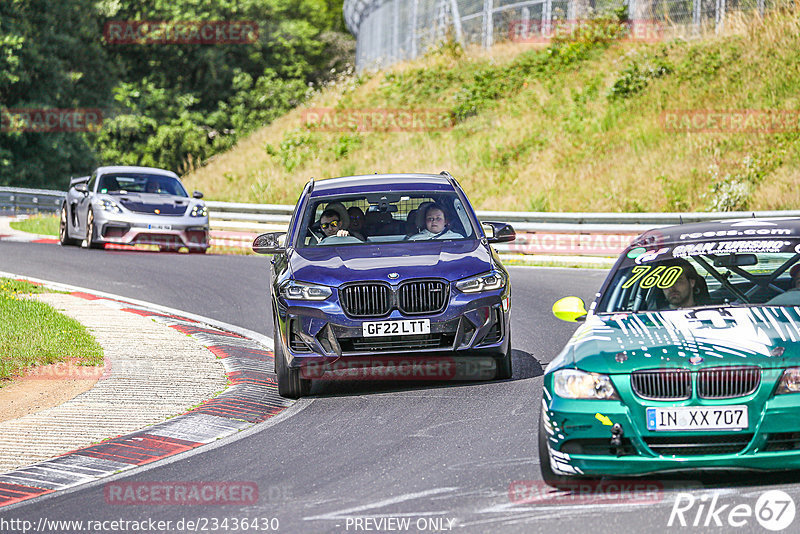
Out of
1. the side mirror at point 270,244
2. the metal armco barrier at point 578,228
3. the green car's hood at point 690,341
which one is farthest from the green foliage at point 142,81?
the green car's hood at point 690,341

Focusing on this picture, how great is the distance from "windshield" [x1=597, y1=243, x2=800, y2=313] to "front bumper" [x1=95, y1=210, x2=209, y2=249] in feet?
51.5

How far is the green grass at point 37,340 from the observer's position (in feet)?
35.6

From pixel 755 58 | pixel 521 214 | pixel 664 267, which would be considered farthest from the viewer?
pixel 755 58

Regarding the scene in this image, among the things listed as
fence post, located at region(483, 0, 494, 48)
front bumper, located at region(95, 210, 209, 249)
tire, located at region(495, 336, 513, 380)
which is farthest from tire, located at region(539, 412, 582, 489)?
fence post, located at region(483, 0, 494, 48)

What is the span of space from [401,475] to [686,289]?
2.09 meters

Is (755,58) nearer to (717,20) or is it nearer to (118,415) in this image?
(717,20)

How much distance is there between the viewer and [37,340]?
11.7m

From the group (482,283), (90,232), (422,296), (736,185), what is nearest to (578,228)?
(736,185)

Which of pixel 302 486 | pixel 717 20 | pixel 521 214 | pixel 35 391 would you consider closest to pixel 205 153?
pixel 717 20

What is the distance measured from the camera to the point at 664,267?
7.58 metres

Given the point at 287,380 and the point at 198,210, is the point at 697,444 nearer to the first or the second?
the point at 287,380

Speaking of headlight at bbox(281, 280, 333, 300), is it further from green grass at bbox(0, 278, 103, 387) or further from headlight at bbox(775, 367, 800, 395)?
headlight at bbox(775, 367, 800, 395)

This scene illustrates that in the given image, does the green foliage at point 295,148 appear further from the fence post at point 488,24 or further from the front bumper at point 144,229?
the front bumper at point 144,229

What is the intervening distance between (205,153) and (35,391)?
144 feet
